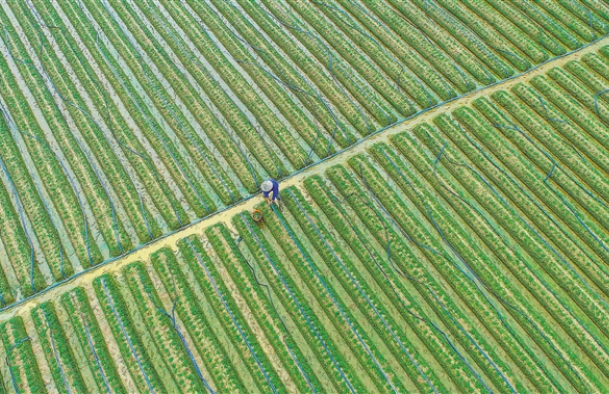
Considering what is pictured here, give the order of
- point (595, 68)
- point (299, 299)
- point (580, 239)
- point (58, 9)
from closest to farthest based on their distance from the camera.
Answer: point (299, 299), point (580, 239), point (595, 68), point (58, 9)

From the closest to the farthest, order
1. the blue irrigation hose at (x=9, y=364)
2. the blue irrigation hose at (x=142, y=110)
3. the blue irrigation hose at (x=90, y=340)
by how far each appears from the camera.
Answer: the blue irrigation hose at (x=9, y=364) < the blue irrigation hose at (x=90, y=340) < the blue irrigation hose at (x=142, y=110)

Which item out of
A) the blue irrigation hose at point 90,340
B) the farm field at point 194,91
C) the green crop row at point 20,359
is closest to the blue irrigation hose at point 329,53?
the farm field at point 194,91

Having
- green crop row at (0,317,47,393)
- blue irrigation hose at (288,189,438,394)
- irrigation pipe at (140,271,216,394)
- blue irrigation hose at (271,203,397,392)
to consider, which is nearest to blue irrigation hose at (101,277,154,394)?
irrigation pipe at (140,271,216,394)

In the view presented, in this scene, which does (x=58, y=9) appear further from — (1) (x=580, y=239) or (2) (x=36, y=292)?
(1) (x=580, y=239)

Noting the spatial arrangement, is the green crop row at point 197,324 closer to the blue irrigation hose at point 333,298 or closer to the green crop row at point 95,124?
the green crop row at point 95,124

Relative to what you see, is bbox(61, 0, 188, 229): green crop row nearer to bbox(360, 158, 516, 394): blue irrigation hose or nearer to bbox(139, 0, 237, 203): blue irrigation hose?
bbox(139, 0, 237, 203): blue irrigation hose

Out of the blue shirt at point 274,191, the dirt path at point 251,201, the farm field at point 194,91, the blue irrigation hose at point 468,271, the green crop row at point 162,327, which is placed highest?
the farm field at point 194,91

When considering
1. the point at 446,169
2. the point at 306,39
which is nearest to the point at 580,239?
the point at 446,169
